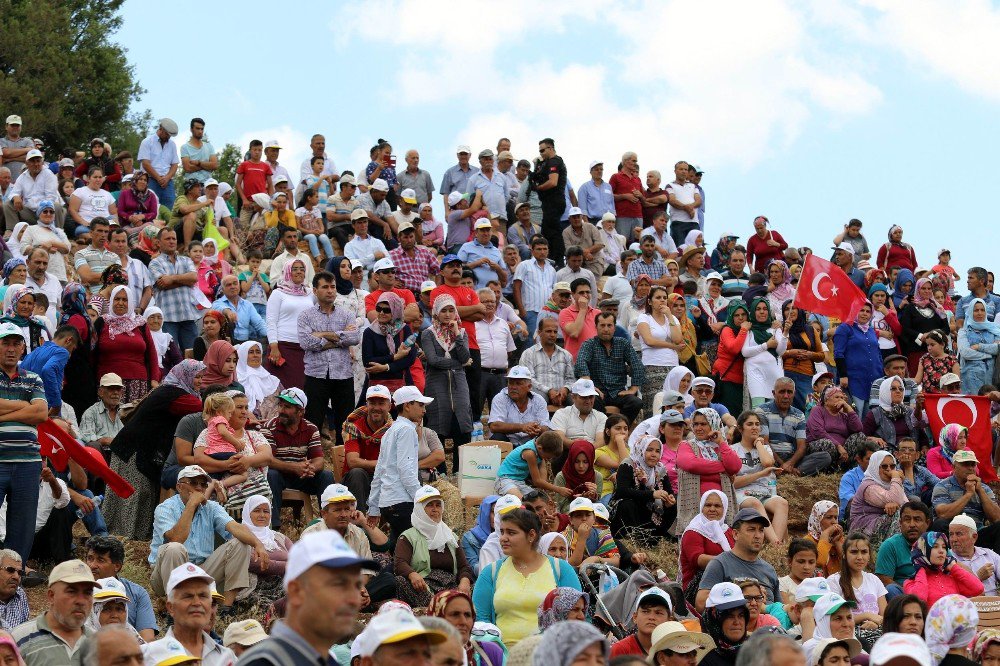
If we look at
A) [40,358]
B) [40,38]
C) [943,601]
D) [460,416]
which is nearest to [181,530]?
[40,358]

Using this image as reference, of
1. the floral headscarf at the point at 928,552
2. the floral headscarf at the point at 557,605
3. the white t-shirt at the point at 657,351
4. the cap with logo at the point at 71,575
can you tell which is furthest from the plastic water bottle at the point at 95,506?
the floral headscarf at the point at 928,552

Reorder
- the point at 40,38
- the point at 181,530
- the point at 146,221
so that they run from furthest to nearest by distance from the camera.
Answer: the point at 40,38, the point at 146,221, the point at 181,530

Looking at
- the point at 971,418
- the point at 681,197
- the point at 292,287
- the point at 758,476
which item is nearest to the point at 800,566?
the point at 758,476

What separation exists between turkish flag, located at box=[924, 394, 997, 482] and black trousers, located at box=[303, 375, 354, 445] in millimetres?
6051

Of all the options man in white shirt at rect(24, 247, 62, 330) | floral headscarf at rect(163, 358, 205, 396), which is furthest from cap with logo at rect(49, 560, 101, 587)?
man in white shirt at rect(24, 247, 62, 330)

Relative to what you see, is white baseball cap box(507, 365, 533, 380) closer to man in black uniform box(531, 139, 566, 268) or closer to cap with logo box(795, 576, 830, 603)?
cap with logo box(795, 576, 830, 603)

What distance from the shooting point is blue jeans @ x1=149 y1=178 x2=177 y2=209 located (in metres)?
20.3

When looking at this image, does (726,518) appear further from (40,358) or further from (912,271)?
(912,271)

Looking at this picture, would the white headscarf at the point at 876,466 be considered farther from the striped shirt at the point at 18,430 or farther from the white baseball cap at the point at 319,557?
the white baseball cap at the point at 319,557

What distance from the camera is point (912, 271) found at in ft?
69.0

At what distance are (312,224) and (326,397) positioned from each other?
5.33 metres

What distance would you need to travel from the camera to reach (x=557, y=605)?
8797mm

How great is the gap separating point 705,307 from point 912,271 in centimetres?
499

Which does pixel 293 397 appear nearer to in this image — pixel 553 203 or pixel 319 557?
pixel 553 203
